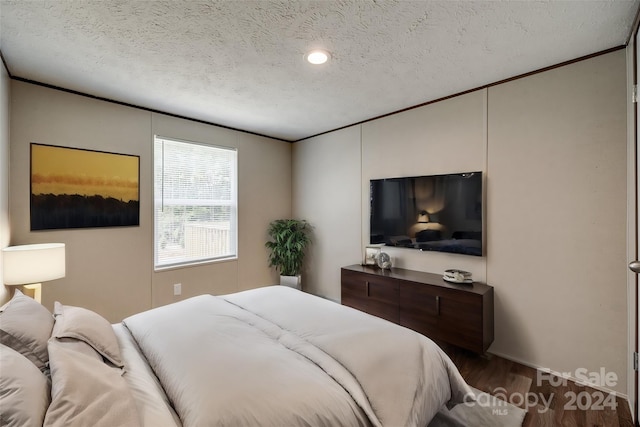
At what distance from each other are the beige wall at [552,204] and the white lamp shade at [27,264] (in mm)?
3314

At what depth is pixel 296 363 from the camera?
→ 1350 millimetres

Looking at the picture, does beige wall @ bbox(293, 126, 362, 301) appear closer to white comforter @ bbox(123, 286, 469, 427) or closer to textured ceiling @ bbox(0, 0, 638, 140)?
textured ceiling @ bbox(0, 0, 638, 140)

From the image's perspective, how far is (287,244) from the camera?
163 inches

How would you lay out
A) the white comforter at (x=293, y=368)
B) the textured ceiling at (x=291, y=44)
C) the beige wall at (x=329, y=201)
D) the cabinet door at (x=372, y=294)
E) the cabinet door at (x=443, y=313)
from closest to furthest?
1. the white comforter at (x=293, y=368)
2. the textured ceiling at (x=291, y=44)
3. the cabinet door at (x=443, y=313)
4. the cabinet door at (x=372, y=294)
5. the beige wall at (x=329, y=201)

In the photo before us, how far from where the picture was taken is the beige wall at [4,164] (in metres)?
2.12

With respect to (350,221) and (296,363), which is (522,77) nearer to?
(350,221)

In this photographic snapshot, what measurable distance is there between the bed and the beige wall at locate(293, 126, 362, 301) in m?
2.11

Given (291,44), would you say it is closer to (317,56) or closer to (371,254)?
(317,56)

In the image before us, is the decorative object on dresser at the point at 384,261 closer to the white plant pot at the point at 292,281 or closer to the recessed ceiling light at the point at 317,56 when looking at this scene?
the white plant pot at the point at 292,281

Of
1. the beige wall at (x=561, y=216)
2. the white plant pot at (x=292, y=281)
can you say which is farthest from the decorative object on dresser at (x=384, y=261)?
the white plant pot at (x=292, y=281)

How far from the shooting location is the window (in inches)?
133

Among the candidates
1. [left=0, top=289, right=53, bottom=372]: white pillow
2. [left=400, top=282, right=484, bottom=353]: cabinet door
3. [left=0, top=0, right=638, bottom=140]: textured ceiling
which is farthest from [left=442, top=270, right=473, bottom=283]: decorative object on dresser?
[left=0, top=289, right=53, bottom=372]: white pillow

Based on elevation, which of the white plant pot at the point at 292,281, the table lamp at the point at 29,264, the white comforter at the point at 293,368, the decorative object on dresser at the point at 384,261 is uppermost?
the table lamp at the point at 29,264

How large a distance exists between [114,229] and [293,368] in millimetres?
2689
